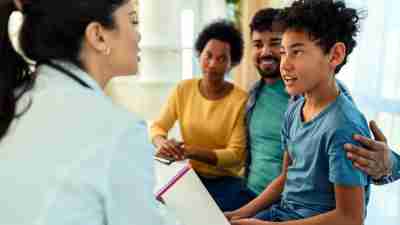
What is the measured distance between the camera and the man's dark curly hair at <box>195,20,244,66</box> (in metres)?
1.80

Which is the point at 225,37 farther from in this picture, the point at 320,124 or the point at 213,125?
the point at 320,124

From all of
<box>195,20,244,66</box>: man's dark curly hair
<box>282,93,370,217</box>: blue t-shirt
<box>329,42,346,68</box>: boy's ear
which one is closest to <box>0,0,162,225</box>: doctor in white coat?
<box>282,93,370,217</box>: blue t-shirt

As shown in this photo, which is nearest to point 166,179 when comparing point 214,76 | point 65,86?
point 214,76

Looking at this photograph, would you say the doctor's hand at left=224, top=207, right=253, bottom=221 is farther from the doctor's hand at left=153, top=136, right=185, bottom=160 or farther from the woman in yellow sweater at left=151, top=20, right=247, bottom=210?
the doctor's hand at left=153, top=136, right=185, bottom=160

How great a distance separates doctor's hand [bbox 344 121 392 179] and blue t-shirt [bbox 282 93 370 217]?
0.02 meters

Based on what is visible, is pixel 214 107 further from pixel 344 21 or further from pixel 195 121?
pixel 344 21

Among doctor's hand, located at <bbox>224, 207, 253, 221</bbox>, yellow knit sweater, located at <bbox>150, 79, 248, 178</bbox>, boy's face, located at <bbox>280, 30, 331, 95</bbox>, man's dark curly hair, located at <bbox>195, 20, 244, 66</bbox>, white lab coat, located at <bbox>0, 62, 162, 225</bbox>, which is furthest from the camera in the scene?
man's dark curly hair, located at <bbox>195, 20, 244, 66</bbox>

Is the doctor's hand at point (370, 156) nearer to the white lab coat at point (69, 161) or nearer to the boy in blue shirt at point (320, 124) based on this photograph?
the boy in blue shirt at point (320, 124)

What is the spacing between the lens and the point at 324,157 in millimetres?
951

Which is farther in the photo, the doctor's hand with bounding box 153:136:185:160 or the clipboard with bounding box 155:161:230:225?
the doctor's hand with bounding box 153:136:185:160

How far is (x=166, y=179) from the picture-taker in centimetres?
127

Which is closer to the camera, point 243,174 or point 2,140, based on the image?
point 2,140

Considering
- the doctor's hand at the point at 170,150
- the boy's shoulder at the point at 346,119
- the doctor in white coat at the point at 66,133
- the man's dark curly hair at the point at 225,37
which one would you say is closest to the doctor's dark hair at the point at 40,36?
the doctor in white coat at the point at 66,133

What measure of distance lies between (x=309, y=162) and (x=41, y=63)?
0.71 m
